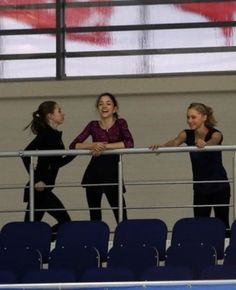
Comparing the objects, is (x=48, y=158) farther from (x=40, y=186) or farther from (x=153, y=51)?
(x=153, y=51)

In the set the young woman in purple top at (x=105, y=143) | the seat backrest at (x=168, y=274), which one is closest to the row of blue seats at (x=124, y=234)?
the young woman in purple top at (x=105, y=143)

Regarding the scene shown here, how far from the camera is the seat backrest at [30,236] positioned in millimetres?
7195

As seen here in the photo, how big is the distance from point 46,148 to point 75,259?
98cm

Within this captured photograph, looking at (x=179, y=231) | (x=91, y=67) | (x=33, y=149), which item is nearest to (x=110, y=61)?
(x=91, y=67)

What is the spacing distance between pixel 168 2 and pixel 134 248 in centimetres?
324

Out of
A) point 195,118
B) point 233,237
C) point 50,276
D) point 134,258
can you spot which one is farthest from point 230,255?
point 50,276

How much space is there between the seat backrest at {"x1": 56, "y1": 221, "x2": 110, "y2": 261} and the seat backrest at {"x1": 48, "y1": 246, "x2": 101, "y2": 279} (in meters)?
0.06

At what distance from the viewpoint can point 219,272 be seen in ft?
20.2

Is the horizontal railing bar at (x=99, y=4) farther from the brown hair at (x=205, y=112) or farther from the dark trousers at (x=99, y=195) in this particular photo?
the dark trousers at (x=99, y=195)

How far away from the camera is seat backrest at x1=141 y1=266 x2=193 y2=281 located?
629 cm

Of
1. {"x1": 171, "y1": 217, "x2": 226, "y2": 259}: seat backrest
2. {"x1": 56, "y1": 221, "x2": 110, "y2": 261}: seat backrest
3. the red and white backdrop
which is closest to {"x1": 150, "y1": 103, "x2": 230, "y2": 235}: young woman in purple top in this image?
{"x1": 171, "y1": 217, "x2": 226, "y2": 259}: seat backrest

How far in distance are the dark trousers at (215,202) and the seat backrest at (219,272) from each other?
1.00 metres

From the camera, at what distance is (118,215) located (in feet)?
24.6

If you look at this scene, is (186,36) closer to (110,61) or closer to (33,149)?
(110,61)
